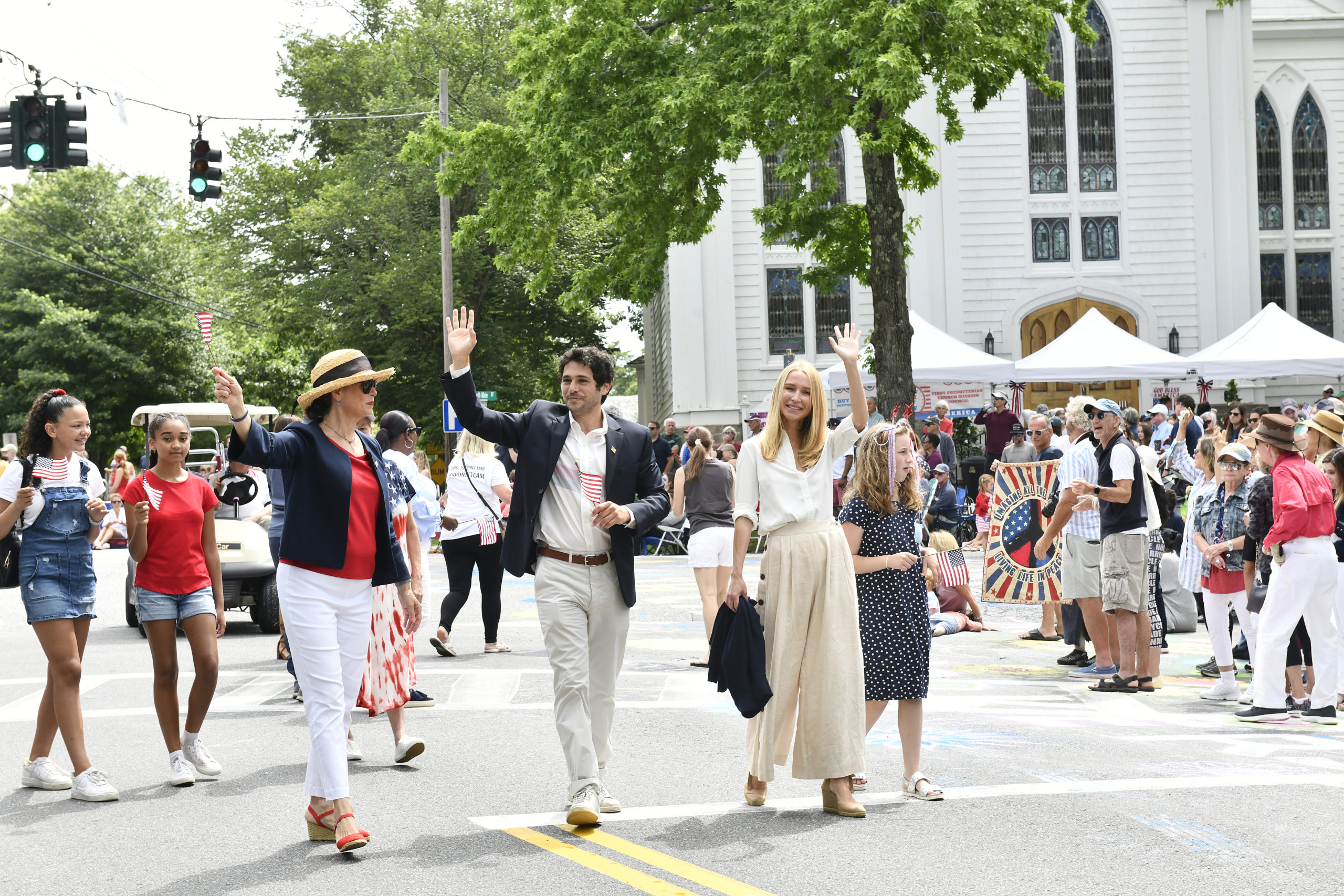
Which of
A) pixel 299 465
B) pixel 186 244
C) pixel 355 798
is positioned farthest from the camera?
pixel 186 244

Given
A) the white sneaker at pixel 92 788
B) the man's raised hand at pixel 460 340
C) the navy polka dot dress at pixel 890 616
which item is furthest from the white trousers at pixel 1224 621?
the white sneaker at pixel 92 788

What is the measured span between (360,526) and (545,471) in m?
0.84

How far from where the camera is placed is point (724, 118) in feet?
63.4

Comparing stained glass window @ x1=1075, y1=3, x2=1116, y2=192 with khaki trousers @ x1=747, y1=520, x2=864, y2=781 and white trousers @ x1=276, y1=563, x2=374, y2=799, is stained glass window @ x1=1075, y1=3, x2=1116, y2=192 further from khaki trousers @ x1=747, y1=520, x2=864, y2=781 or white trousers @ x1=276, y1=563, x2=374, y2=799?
white trousers @ x1=276, y1=563, x2=374, y2=799

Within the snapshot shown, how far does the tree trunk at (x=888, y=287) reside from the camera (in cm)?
1909

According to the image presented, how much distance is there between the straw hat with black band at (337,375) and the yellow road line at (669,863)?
2.14m

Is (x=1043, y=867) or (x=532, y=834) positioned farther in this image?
(x=532, y=834)

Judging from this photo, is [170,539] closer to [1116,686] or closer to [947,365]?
[1116,686]

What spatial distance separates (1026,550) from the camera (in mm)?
12852

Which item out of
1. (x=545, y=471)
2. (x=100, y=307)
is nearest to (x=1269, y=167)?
(x=545, y=471)

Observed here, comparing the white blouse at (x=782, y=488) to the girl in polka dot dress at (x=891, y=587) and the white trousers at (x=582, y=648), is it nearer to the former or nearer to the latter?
the girl in polka dot dress at (x=891, y=587)

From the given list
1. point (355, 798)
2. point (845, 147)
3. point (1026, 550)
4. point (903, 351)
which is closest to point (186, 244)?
point (845, 147)

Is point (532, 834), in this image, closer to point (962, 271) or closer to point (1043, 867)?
point (1043, 867)

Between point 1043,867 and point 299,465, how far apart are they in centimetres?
341
